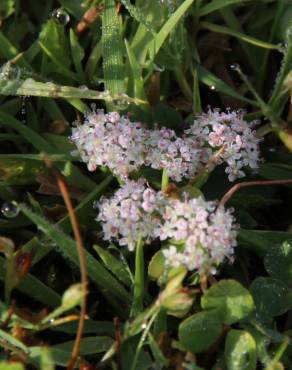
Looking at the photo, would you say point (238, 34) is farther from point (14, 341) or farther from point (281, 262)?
point (14, 341)

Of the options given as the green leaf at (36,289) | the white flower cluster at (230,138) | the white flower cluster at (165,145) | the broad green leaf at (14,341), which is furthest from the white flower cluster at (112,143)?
the broad green leaf at (14,341)

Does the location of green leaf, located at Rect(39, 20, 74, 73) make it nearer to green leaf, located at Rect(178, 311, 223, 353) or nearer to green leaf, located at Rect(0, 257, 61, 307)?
green leaf, located at Rect(0, 257, 61, 307)

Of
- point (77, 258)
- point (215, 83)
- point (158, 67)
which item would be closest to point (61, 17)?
point (158, 67)

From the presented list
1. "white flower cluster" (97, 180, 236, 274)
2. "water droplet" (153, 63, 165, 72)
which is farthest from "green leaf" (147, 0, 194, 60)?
"white flower cluster" (97, 180, 236, 274)

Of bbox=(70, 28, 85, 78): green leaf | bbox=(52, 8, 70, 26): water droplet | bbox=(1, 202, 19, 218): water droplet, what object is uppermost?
bbox=(52, 8, 70, 26): water droplet

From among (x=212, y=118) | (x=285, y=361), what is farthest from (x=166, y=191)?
(x=285, y=361)

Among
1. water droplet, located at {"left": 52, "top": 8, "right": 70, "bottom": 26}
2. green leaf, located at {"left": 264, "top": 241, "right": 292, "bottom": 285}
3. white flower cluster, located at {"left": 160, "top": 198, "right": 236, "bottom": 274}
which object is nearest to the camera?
white flower cluster, located at {"left": 160, "top": 198, "right": 236, "bottom": 274}

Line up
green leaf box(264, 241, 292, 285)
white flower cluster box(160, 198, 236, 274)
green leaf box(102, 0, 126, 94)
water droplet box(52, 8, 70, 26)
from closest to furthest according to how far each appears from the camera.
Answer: white flower cluster box(160, 198, 236, 274) < green leaf box(264, 241, 292, 285) < green leaf box(102, 0, 126, 94) < water droplet box(52, 8, 70, 26)
